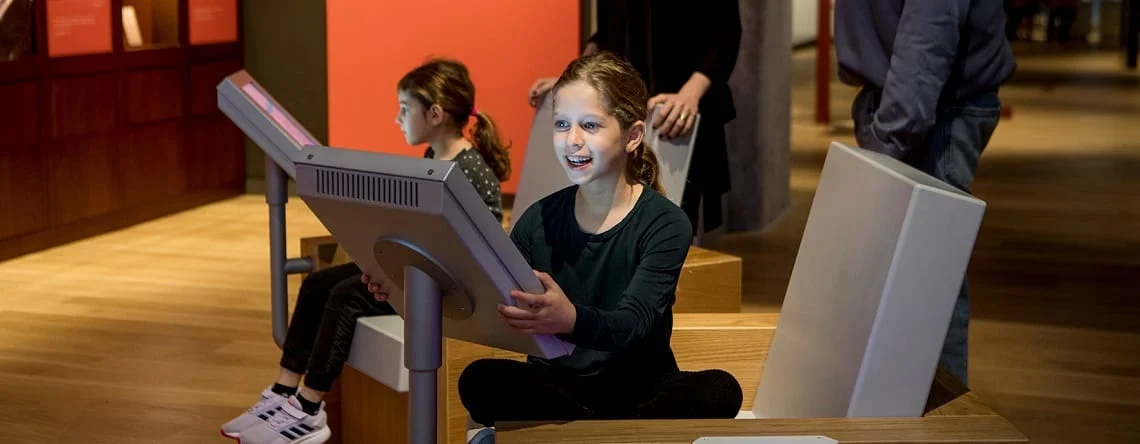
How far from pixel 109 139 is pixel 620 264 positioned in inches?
197

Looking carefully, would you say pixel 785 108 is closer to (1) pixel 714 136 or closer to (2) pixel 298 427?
Result: (1) pixel 714 136

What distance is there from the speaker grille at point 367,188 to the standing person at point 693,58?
5.93ft

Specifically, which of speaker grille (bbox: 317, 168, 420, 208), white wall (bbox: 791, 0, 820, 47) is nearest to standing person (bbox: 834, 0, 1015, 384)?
speaker grille (bbox: 317, 168, 420, 208)

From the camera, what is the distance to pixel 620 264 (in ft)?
7.40

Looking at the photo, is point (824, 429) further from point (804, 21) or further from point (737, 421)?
point (804, 21)

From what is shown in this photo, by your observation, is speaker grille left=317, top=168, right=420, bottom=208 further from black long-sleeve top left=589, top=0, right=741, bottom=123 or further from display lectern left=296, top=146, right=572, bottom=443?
black long-sleeve top left=589, top=0, right=741, bottom=123

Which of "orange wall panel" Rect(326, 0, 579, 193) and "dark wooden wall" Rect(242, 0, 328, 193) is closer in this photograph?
"orange wall panel" Rect(326, 0, 579, 193)

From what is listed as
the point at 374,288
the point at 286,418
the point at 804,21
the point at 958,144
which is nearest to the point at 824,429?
the point at 374,288

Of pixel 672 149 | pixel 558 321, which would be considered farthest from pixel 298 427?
pixel 558 321

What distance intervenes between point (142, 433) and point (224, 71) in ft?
13.9

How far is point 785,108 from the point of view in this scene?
287 inches

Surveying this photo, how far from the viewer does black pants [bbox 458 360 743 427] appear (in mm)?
2203

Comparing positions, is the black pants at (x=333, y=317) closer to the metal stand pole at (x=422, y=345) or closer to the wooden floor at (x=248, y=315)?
the wooden floor at (x=248, y=315)

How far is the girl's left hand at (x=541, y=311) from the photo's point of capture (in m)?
1.78
